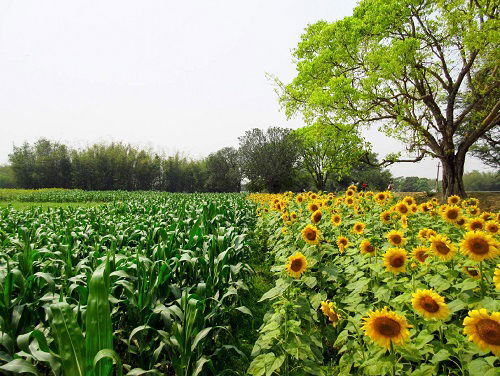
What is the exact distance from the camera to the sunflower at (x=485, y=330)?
1327mm

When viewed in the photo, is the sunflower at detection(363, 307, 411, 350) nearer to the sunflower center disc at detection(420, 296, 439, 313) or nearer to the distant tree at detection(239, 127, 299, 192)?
the sunflower center disc at detection(420, 296, 439, 313)

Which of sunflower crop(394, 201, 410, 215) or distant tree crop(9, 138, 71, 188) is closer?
sunflower crop(394, 201, 410, 215)

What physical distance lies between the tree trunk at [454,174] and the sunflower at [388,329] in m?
16.6

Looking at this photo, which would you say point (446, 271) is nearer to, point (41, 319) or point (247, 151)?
point (41, 319)

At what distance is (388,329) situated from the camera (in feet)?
5.10

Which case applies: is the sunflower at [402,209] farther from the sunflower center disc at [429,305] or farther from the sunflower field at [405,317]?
the sunflower center disc at [429,305]


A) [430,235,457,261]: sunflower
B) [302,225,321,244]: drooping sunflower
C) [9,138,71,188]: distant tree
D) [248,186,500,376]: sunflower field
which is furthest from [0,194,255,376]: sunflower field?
[9,138,71,188]: distant tree

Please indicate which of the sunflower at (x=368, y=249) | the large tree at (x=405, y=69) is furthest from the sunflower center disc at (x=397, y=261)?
the large tree at (x=405, y=69)

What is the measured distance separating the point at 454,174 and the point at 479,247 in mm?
16383

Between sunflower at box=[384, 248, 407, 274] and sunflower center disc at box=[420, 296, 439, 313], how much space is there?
59cm

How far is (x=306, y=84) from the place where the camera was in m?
17.3

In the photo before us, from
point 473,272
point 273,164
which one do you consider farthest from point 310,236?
point 273,164

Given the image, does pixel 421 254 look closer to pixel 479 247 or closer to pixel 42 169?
pixel 479 247

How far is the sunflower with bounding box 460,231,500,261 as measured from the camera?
198cm
